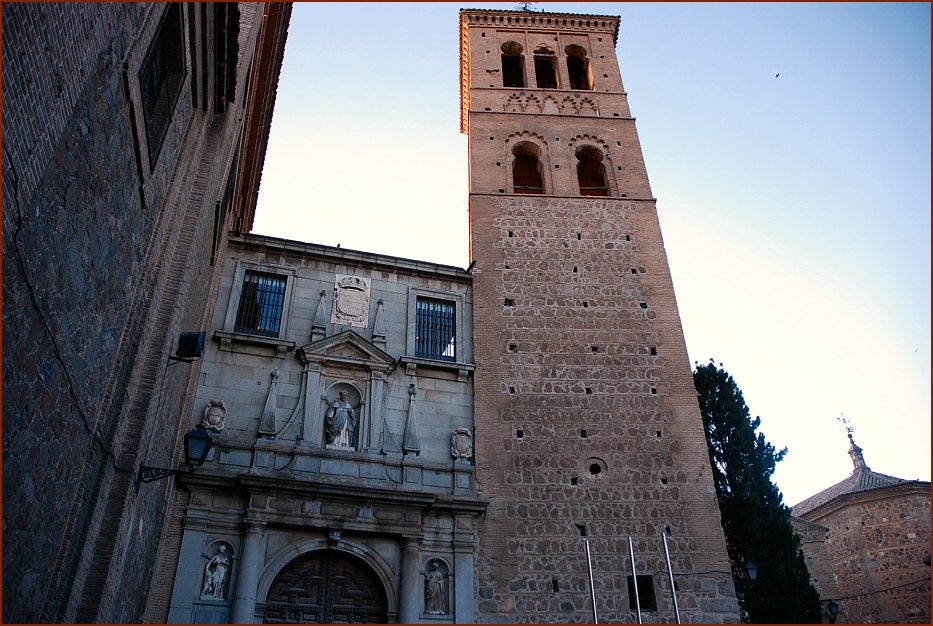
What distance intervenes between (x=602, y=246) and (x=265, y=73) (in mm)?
8414

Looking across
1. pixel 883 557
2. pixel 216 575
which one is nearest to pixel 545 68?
pixel 216 575

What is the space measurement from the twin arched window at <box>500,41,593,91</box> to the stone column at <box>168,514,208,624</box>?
1584cm

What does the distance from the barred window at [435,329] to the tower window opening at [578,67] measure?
33.7ft

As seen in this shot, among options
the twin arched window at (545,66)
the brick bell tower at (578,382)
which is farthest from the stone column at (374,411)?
the twin arched window at (545,66)

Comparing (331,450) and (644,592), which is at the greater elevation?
(331,450)

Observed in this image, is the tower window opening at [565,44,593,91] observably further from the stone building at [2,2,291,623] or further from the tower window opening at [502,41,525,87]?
the stone building at [2,2,291,623]

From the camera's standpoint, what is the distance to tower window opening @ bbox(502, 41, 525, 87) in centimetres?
2214

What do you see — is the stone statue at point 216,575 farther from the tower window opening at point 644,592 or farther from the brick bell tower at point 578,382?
the tower window opening at point 644,592

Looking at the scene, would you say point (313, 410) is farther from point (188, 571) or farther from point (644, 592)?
point (644, 592)

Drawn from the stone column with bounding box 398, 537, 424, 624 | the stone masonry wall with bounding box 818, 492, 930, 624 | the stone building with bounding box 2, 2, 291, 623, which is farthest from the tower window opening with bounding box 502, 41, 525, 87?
the stone masonry wall with bounding box 818, 492, 930, 624

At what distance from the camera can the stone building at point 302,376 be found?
508cm

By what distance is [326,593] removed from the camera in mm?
11469

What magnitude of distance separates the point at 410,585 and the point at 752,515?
24.5 feet

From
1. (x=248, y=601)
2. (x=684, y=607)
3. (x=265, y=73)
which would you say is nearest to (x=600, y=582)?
(x=684, y=607)
